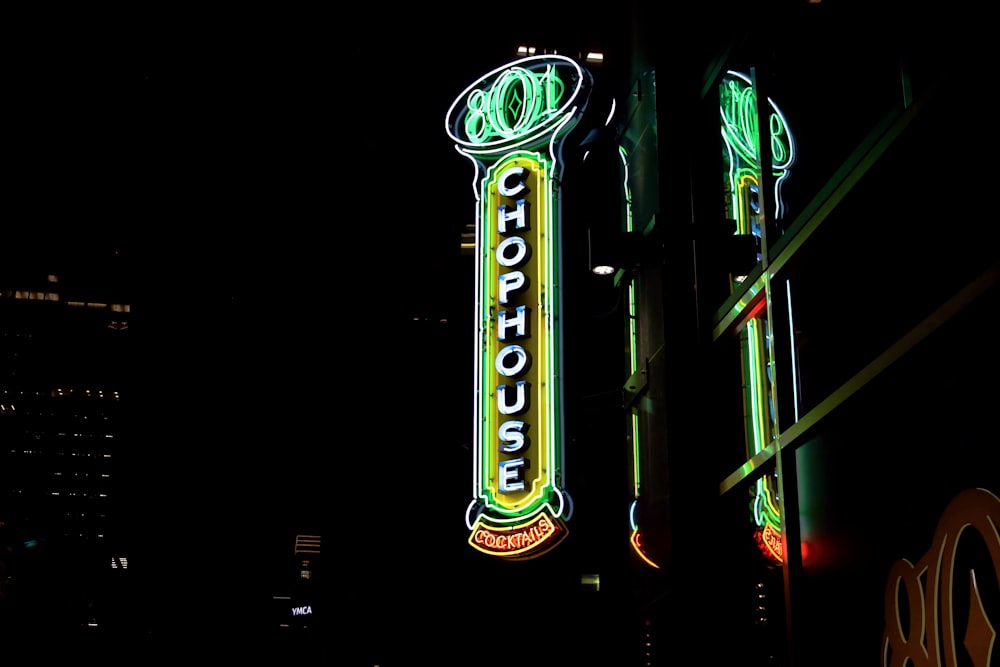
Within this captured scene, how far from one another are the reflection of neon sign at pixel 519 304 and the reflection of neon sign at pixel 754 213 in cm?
192

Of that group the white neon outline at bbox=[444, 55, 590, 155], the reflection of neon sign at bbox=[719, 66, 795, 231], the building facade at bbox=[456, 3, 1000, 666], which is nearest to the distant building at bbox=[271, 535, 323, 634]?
the white neon outline at bbox=[444, 55, 590, 155]

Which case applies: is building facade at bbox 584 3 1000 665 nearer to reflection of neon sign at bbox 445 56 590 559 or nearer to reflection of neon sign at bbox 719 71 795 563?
reflection of neon sign at bbox 719 71 795 563

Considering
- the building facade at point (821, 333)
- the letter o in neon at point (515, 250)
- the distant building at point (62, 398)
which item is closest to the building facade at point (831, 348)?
Answer: the building facade at point (821, 333)

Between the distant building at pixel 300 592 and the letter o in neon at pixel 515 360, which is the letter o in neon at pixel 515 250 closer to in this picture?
the letter o in neon at pixel 515 360

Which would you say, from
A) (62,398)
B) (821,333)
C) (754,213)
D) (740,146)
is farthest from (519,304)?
(62,398)

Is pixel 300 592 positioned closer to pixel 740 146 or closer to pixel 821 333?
pixel 740 146

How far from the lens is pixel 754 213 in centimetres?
1211

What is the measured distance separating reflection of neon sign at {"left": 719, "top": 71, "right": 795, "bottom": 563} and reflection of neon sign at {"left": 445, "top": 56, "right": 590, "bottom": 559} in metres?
1.92

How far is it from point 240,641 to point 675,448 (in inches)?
1006

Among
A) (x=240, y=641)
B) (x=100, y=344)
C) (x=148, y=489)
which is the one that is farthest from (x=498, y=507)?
(x=100, y=344)

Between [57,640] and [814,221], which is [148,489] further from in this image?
[814,221]

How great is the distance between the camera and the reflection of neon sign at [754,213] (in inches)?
285

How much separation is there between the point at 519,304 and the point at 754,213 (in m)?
2.97

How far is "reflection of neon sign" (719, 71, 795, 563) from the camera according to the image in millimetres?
7230
